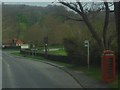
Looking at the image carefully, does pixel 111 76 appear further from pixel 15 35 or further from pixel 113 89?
pixel 15 35

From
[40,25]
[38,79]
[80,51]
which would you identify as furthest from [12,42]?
[38,79]

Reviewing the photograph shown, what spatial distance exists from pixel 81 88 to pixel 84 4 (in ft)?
37.3

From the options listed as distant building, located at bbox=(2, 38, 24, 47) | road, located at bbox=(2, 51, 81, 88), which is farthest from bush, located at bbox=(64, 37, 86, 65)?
distant building, located at bbox=(2, 38, 24, 47)

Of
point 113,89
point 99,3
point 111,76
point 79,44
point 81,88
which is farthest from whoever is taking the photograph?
point 79,44

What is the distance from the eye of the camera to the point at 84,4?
29109 millimetres

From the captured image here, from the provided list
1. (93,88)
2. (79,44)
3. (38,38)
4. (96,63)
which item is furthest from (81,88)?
(38,38)

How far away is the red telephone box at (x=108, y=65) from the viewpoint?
68.4 ft

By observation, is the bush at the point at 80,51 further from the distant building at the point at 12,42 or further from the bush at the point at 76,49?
Result: the distant building at the point at 12,42

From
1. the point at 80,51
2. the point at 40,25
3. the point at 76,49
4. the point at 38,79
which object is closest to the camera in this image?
the point at 38,79

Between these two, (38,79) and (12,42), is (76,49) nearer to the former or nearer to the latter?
(38,79)

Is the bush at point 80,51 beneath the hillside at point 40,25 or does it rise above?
beneath

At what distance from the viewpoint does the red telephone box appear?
2084 cm

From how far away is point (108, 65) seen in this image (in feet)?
69.7

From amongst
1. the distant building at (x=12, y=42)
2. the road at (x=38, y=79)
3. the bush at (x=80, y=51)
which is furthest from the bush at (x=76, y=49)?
the distant building at (x=12, y=42)
